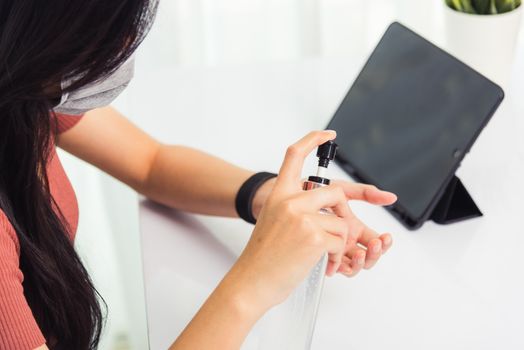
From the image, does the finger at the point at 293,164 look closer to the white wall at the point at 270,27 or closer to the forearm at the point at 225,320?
the forearm at the point at 225,320

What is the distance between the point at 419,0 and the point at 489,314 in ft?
4.54

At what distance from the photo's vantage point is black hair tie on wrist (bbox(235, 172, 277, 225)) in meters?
0.94

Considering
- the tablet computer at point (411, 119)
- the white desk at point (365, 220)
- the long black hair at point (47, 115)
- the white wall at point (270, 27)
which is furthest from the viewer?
the white wall at point (270, 27)

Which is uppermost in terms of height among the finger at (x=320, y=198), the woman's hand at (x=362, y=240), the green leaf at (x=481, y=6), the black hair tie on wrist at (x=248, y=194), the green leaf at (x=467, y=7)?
the green leaf at (x=481, y=6)

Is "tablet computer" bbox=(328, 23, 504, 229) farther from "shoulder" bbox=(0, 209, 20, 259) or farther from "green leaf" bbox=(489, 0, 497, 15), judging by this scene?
"shoulder" bbox=(0, 209, 20, 259)

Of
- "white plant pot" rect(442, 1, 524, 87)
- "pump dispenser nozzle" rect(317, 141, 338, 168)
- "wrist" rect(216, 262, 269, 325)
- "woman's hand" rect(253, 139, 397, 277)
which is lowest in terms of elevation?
"wrist" rect(216, 262, 269, 325)

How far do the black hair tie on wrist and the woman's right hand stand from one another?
0.70 feet

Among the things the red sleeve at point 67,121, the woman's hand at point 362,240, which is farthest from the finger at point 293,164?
the red sleeve at point 67,121

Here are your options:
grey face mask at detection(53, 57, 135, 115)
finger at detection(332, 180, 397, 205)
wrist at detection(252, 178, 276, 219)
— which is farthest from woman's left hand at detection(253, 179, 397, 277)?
grey face mask at detection(53, 57, 135, 115)

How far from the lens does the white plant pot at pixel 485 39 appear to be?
3.49 ft

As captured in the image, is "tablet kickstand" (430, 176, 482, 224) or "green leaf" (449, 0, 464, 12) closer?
"tablet kickstand" (430, 176, 482, 224)

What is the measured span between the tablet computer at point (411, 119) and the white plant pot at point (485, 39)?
9 cm

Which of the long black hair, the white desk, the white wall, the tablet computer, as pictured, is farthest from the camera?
the white wall

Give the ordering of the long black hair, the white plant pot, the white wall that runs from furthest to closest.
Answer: the white wall, the white plant pot, the long black hair
